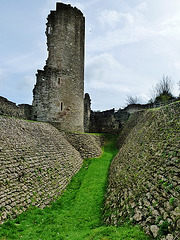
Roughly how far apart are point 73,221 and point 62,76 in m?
16.0

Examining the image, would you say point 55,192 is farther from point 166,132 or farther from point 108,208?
point 166,132

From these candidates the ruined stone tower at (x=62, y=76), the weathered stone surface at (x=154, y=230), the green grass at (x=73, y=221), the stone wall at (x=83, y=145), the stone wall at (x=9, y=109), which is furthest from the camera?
the ruined stone tower at (x=62, y=76)

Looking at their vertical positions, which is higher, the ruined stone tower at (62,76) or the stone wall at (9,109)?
the ruined stone tower at (62,76)

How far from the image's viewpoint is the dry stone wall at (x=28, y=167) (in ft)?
22.5

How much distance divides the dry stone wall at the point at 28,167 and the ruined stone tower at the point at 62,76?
5.48 metres

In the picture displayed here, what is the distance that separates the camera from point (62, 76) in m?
19.7

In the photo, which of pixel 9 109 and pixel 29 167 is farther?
pixel 9 109

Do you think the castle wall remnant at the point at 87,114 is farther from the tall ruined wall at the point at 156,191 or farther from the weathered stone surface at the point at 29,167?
the tall ruined wall at the point at 156,191

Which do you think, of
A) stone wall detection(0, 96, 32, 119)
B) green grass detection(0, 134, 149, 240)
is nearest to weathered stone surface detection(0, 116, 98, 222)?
green grass detection(0, 134, 149, 240)

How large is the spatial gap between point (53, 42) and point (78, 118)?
9.53 metres

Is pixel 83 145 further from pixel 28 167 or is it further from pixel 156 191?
pixel 156 191

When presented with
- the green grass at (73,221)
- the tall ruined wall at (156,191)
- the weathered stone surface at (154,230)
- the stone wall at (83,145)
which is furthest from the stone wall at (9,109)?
the weathered stone surface at (154,230)

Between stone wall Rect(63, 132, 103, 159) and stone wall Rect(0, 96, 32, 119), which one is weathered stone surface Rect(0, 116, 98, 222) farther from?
stone wall Rect(63, 132, 103, 159)

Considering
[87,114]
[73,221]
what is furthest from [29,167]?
[87,114]
